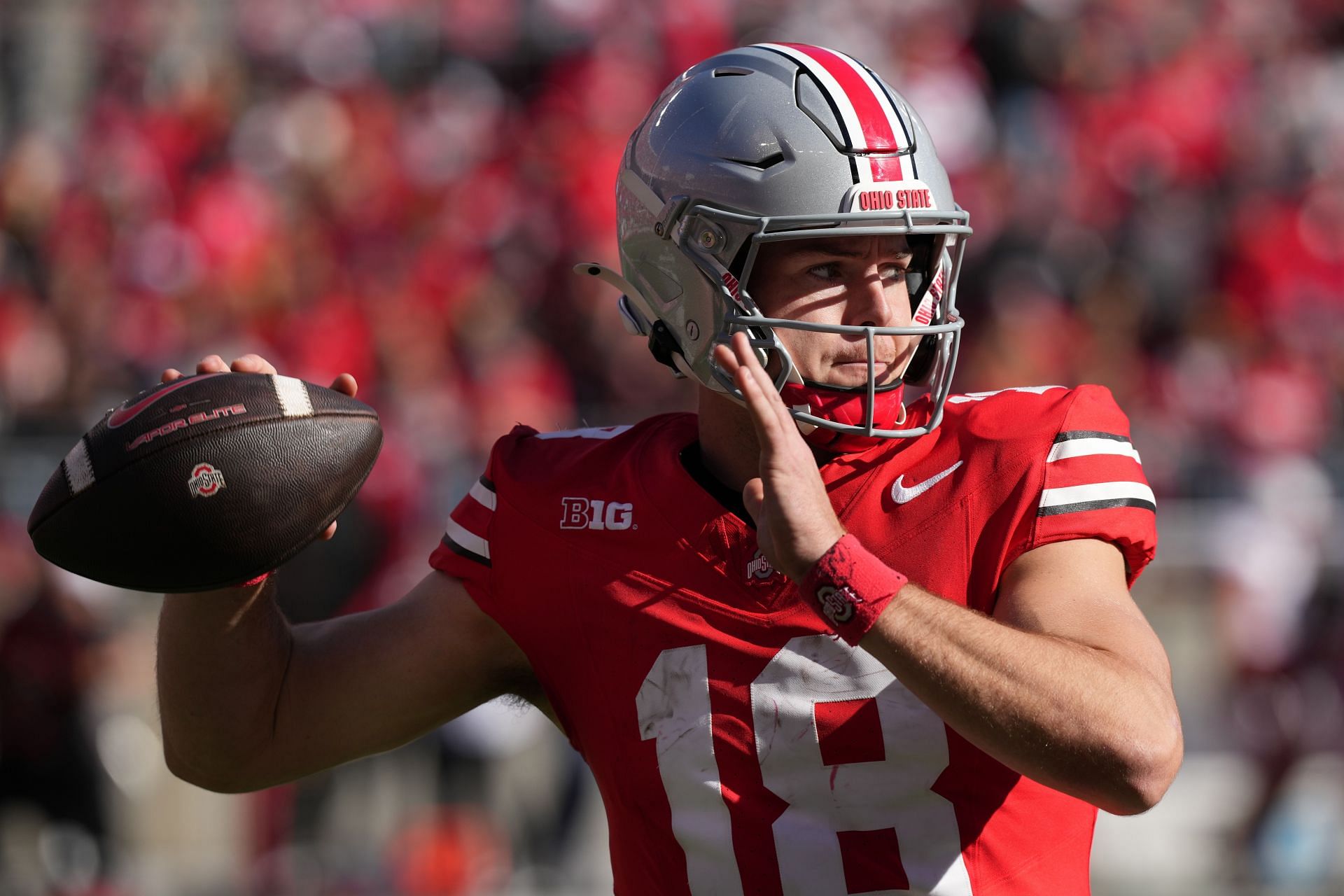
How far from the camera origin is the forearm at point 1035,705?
1803mm

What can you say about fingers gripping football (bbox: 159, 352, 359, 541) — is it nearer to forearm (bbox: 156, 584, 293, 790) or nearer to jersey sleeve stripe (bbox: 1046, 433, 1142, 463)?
forearm (bbox: 156, 584, 293, 790)

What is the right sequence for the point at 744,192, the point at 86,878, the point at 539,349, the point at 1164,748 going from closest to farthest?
1. the point at 1164,748
2. the point at 744,192
3. the point at 86,878
4. the point at 539,349

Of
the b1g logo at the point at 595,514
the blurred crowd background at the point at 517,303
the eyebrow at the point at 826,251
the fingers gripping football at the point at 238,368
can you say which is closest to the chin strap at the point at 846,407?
the eyebrow at the point at 826,251

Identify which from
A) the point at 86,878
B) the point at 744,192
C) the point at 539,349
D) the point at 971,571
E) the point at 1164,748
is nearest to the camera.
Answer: the point at 1164,748

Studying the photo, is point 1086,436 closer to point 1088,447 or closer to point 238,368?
point 1088,447

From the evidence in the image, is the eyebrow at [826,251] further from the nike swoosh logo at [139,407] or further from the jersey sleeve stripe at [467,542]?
the nike swoosh logo at [139,407]

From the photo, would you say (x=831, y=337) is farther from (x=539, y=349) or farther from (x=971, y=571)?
(x=539, y=349)

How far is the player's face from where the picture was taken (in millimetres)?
2205

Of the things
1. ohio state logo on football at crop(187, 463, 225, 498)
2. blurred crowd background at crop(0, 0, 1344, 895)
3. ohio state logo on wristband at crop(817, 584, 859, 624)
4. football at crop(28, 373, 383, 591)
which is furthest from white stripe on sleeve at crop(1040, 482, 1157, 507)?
blurred crowd background at crop(0, 0, 1344, 895)

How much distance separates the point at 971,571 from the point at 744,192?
24.3 inches

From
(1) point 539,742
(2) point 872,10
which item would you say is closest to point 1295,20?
(2) point 872,10

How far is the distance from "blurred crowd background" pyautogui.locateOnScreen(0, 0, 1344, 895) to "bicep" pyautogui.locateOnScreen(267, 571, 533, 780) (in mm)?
3118

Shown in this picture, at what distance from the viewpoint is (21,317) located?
6871 mm

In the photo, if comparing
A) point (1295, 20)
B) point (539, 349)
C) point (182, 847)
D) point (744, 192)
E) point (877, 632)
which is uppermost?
point (744, 192)
